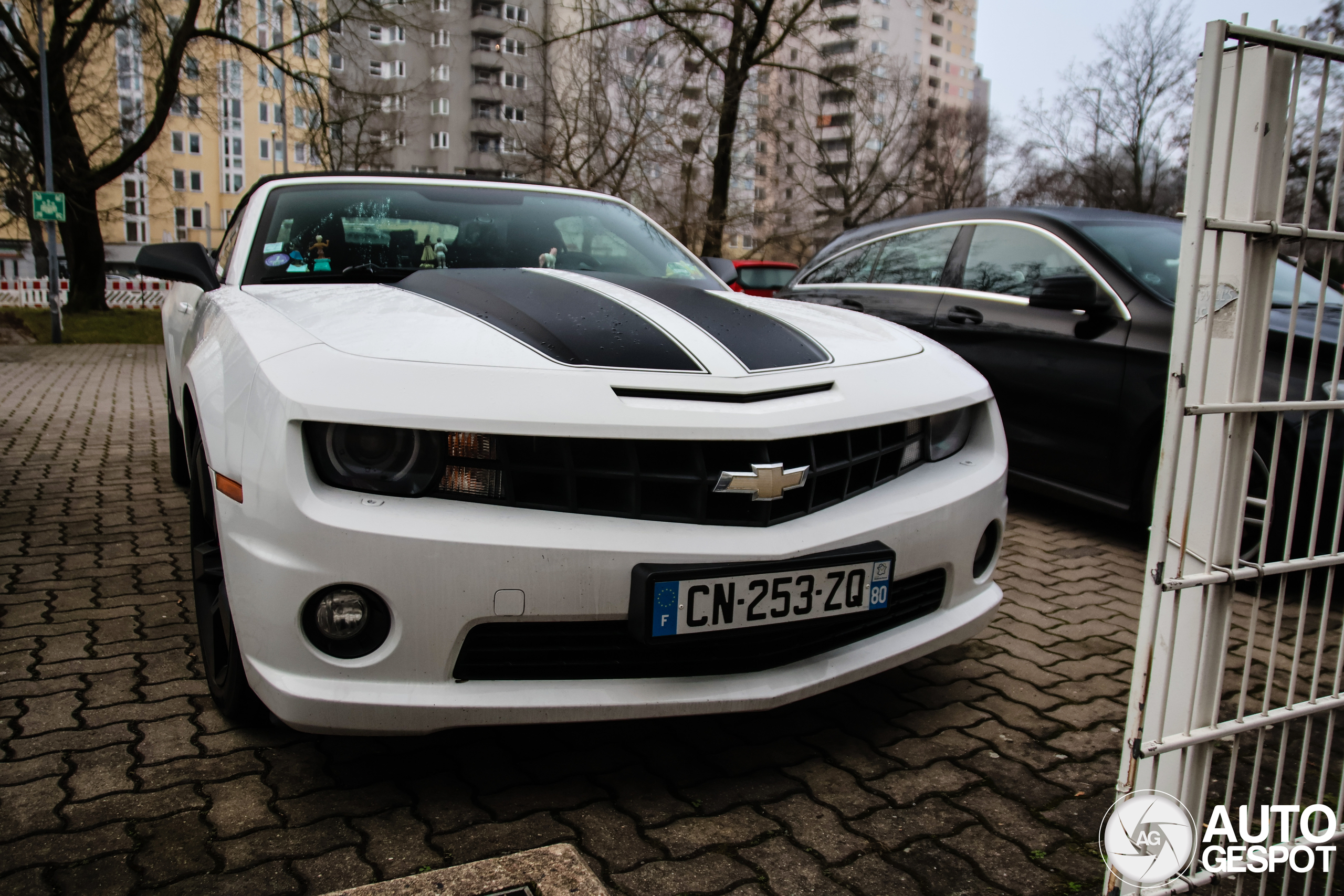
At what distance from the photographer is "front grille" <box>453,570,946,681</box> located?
198 cm

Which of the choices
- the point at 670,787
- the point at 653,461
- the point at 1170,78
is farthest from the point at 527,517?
the point at 1170,78

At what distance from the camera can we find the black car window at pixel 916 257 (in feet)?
17.3

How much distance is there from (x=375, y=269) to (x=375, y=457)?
134 centimetres

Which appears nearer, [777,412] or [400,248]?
[777,412]

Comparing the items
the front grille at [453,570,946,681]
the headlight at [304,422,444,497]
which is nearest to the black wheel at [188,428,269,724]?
the headlight at [304,422,444,497]

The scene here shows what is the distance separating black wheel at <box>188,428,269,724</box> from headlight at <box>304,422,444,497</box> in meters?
0.41

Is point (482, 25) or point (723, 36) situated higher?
point (482, 25)

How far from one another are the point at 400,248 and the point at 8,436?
5160mm

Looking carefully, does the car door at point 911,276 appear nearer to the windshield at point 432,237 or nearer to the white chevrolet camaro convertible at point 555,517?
the windshield at point 432,237

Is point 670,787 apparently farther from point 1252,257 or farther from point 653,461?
point 1252,257

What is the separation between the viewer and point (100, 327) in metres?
18.6

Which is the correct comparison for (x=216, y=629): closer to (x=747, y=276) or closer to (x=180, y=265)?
(x=180, y=265)

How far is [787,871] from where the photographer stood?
75.7 inches

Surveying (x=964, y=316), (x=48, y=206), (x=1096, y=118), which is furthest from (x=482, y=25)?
(x=964, y=316)
